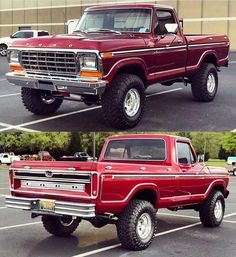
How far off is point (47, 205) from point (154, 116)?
3972 millimetres

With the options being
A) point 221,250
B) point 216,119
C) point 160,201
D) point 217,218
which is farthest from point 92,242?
point 216,119

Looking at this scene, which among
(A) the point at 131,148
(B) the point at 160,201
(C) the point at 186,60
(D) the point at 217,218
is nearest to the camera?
(B) the point at 160,201

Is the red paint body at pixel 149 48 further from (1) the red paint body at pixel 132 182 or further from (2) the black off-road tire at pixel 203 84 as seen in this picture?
(1) the red paint body at pixel 132 182

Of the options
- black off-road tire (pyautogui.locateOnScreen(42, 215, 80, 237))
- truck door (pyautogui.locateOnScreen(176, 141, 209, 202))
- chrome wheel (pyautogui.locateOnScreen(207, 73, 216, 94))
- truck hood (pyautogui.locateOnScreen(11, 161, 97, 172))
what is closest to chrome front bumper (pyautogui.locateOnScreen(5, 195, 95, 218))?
truck hood (pyautogui.locateOnScreen(11, 161, 97, 172))

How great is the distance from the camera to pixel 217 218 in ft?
31.3

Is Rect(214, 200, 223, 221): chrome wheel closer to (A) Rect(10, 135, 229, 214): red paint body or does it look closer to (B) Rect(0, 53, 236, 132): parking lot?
(A) Rect(10, 135, 229, 214): red paint body

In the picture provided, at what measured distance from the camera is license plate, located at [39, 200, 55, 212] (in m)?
6.77

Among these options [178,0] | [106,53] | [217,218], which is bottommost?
[217,218]

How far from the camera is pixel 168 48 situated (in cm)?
981

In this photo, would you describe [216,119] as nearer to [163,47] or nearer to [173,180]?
[163,47]

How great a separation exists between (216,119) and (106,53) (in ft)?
10.5

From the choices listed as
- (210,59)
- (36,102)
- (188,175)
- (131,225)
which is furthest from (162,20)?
(131,225)

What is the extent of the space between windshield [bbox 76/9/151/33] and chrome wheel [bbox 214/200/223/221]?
11.8 ft

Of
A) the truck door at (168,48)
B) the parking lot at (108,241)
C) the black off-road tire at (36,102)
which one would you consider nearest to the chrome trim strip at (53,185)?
the parking lot at (108,241)
